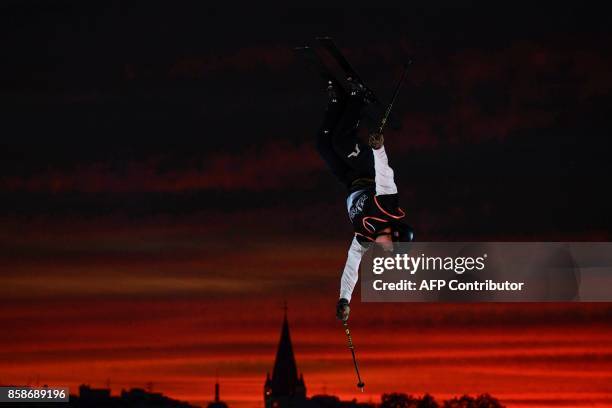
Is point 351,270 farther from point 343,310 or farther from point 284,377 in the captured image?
point 284,377

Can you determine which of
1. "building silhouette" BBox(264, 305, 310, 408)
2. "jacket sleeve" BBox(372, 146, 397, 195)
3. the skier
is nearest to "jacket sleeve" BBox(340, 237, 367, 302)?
the skier

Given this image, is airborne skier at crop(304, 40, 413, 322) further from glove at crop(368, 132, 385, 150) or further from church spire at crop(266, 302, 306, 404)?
church spire at crop(266, 302, 306, 404)

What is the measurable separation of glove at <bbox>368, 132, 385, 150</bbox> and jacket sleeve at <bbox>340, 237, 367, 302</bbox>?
59.2 inches

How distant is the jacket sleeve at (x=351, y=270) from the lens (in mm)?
18578

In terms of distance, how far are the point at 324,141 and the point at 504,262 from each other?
3897 millimetres

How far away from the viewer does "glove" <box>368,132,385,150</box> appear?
17.9 metres

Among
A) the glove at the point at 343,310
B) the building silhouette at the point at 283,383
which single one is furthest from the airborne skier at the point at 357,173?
the building silhouette at the point at 283,383

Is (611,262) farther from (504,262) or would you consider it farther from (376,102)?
(376,102)

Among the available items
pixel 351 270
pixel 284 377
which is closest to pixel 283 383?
pixel 284 377

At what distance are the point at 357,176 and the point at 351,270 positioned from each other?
1.42 meters

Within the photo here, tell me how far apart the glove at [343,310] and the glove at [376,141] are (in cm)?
242

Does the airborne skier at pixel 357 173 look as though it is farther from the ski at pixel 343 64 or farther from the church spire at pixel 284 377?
the church spire at pixel 284 377

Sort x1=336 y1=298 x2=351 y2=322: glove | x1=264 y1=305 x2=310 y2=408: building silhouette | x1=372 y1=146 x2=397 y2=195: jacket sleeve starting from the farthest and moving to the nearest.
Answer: x1=264 y1=305 x2=310 y2=408: building silhouette < x1=336 y1=298 x2=351 y2=322: glove < x1=372 y1=146 x2=397 y2=195: jacket sleeve

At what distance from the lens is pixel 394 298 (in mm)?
19516
